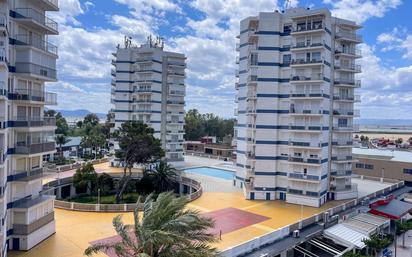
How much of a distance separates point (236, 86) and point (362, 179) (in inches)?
1086

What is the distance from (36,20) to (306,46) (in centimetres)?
2937

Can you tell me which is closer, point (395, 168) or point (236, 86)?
point (236, 86)

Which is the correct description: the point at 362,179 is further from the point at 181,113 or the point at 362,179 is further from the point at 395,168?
the point at 181,113

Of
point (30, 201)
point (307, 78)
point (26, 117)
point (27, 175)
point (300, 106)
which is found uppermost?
point (307, 78)

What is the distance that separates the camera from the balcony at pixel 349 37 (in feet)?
144

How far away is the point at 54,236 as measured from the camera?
28.9 metres

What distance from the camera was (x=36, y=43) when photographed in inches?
1040

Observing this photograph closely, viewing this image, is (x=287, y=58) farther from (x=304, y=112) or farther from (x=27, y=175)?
(x=27, y=175)

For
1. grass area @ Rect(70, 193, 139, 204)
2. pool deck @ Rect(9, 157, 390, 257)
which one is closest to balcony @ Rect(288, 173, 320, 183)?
pool deck @ Rect(9, 157, 390, 257)

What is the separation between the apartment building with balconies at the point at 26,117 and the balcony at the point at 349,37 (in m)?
33.4

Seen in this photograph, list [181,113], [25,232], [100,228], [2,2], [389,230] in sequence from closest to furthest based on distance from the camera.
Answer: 1. [2,2]
2. [25,232]
3. [100,228]
4. [389,230]
5. [181,113]

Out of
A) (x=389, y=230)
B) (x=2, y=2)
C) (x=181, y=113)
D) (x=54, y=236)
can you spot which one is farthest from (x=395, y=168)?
(x=2, y=2)

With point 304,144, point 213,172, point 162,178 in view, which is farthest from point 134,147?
point 304,144

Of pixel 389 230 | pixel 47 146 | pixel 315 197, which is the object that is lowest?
pixel 389 230
